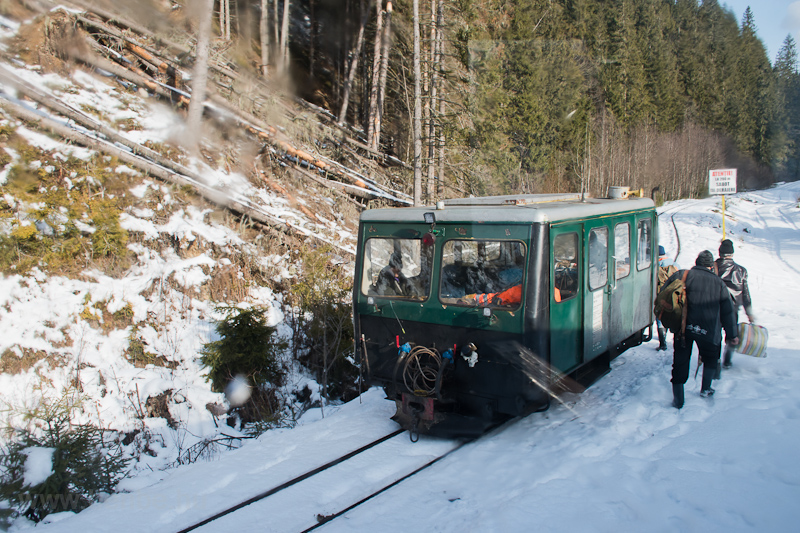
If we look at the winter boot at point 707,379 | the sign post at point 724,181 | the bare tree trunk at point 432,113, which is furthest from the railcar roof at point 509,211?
the bare tree trunk at point 432,113

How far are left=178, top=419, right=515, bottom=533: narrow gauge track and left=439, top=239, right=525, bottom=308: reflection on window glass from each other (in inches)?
60.2

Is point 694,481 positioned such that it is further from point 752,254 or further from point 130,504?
point 752,254

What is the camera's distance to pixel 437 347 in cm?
525

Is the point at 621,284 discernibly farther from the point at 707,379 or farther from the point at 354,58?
the point at 354,58

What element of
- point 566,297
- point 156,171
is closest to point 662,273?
point 566,297

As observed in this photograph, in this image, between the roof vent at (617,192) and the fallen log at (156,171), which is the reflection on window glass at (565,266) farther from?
the fallen log at (156,171)

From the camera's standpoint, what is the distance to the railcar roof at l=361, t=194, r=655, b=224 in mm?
4781

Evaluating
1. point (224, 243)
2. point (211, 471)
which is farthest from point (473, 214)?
point (224, 243)

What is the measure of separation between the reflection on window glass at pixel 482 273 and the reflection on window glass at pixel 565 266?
0.40 meters

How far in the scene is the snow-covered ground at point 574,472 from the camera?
144 inches

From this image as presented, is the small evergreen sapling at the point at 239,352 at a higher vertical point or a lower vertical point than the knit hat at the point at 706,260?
lower

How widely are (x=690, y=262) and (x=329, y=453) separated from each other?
1266cm

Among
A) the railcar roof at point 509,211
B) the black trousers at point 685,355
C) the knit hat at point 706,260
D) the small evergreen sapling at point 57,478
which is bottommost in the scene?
the small evergreen sapling at point 57,478

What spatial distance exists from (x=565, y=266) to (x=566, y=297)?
319 millimetres
